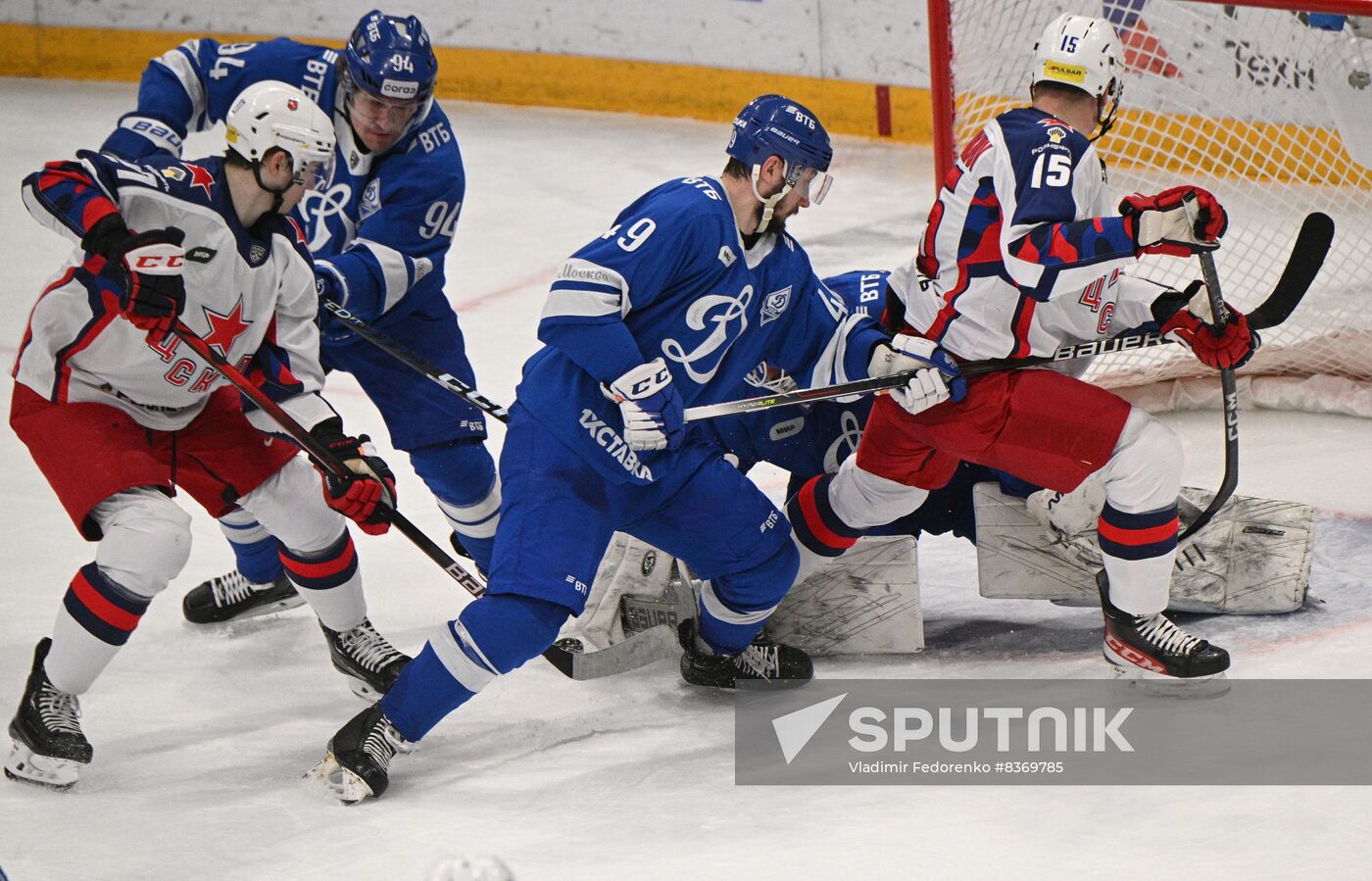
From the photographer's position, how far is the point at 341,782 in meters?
2.83

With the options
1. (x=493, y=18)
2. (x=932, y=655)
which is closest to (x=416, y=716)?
Answer: (x=932, y=655)

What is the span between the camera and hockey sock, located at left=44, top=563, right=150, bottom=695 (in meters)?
2.83

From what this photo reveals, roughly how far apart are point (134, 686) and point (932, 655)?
1486 mm

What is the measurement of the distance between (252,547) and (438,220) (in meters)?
0.75

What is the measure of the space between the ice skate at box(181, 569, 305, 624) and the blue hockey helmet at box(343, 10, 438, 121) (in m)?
1.00

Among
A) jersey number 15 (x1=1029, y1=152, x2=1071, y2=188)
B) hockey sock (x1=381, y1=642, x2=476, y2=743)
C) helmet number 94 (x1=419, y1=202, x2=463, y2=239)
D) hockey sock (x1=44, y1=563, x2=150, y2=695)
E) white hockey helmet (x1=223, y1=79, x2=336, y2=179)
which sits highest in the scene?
white hockey helmet (x1=223, y1=79, x2=336, y2=179)

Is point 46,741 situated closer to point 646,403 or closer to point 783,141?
point 646,403

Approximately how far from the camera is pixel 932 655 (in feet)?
11.1

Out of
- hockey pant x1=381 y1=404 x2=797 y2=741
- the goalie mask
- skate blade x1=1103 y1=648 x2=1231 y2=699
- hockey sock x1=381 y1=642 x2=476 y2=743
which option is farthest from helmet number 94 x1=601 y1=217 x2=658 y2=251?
skate blade x1=1103 y1=648 x2=1231 y2=699

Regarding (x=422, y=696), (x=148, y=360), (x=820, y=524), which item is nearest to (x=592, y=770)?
(x=422, y=696)

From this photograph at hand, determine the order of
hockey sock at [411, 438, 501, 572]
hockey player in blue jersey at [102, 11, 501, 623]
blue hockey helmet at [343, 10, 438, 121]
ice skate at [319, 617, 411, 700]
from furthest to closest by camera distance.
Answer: hockey sock at [411, 438, 501, 572] → hockey player in blue jersey at [102, 11, 501, 623] → blue hockey helmet at [343, 10, 438, 121] → ice skate at [319, 617, 411, 700]

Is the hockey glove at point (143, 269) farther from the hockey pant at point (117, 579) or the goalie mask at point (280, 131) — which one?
the hockey pant at point (117, 579)

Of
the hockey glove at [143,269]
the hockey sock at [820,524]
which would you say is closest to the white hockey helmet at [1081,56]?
the hockey sock at [820,524]

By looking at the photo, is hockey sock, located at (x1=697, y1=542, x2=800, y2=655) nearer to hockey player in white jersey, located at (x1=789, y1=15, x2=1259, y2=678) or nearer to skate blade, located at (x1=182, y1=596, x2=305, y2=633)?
hockey player in white jersey, located at (x1=789, y1=15, x2=1259, y2=678)
